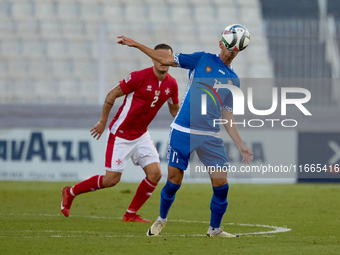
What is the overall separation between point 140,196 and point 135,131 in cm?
86

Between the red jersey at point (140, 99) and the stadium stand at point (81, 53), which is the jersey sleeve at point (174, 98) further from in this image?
the stadium stand at point (81, 53)

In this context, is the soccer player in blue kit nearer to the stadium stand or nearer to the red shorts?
the red shorts

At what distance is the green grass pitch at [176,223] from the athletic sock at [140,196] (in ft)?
0.96

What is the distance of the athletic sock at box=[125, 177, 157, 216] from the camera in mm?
7461

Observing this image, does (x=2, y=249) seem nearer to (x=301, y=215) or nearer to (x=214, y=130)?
(x=214, y=130)

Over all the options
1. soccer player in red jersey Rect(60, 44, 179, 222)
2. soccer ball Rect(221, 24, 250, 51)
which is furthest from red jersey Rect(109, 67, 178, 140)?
soccer ball Rect(221, 24, 250, 51)

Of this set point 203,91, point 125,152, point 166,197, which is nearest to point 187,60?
point 203,91

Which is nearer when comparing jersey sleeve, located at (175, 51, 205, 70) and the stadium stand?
jersey sleeve, located at (175, 51, 205, 70)

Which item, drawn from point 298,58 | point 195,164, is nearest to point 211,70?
point 195,164

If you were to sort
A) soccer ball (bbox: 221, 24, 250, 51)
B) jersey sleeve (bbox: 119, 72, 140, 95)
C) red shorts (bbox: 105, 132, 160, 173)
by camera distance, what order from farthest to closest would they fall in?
red shorts (bbox: 105, 132, 160, 173) → jersey sleeve (bbox: 119, 72, 140, 95) → soccer ball (bbox: 221, 24, 250, 51)

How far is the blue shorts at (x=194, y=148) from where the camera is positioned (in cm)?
578

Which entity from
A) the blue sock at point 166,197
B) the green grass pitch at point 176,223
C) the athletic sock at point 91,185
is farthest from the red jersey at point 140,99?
the blue sock at point 166,197

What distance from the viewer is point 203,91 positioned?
575 centimetres

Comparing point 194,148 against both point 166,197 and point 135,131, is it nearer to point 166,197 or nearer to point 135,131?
point 166,197
